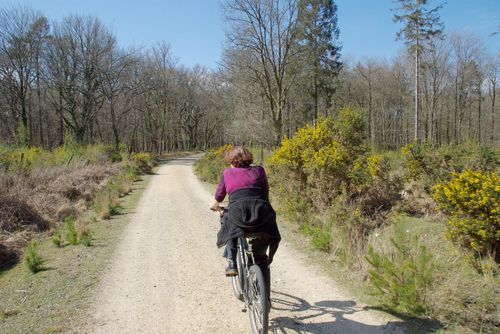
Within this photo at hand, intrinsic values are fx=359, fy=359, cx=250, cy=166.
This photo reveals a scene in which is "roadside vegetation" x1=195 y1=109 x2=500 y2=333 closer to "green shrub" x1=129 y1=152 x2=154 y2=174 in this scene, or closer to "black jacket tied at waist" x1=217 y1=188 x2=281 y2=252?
"black jacket tied at waist" x1=217 y1=188 x2=281 y2=252

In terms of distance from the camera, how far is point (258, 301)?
154 inches

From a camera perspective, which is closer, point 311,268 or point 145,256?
point 311,268

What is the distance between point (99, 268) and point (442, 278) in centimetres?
595

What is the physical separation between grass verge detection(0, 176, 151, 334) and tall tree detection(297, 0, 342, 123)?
23.4 m

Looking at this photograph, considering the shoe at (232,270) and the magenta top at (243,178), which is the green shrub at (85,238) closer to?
the shoe at (232,270)

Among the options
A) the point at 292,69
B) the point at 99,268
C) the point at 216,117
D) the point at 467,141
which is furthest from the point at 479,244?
the point at 216,117

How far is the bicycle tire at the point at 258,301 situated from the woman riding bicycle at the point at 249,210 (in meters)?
0.14

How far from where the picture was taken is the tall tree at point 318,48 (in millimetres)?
28391

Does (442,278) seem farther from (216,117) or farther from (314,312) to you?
(216,117)

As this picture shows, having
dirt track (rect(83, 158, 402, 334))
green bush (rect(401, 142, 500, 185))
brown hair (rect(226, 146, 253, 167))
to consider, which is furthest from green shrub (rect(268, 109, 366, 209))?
brown hair (rect(226, 146, 253, 167))

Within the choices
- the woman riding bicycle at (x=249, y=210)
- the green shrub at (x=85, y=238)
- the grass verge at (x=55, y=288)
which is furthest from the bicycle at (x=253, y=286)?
the green shrub at (x=85, y=238)

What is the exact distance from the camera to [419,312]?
4.41m

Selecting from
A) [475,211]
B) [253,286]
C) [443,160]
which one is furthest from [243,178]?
[443,160]

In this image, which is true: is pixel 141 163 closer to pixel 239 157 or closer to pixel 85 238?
pixel 85 238
